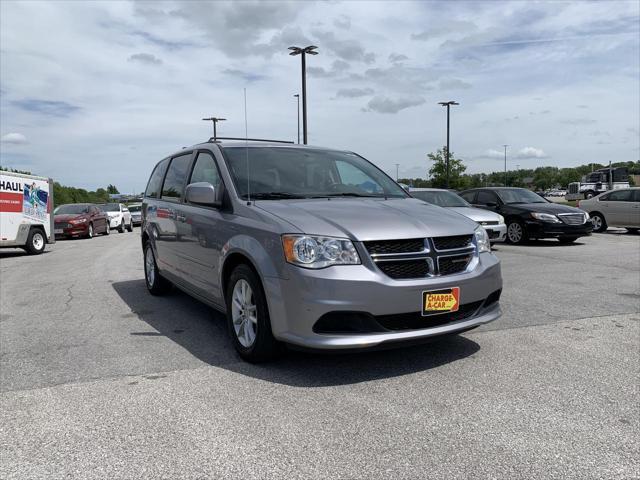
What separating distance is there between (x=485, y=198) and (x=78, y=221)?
1567cm

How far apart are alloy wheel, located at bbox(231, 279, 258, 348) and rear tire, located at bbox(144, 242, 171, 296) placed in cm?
286

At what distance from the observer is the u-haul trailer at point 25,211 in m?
14.3

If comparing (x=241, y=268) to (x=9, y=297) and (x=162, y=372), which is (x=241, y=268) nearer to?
(x=162, y=372)

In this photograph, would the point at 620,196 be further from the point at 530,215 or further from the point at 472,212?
the point at 472,212

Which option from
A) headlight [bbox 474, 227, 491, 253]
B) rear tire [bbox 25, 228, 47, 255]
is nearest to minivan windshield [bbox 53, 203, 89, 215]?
rear tire [bbox 25, 228, 47, 255]

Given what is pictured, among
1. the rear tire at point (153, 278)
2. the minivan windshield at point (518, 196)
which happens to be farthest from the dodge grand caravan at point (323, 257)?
the minivan windshield at point (518, 196)

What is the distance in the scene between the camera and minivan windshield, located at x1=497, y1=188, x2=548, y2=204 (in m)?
14.1

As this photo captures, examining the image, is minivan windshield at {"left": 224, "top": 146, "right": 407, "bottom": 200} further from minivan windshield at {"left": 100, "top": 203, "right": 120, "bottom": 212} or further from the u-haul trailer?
minivan windshield at {"left": 100, "top": 203, "right": 120, "bottom": 212}

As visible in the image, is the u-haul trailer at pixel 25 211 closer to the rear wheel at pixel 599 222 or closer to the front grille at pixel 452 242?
the front grille at pixel 452 242

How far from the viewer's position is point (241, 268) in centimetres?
420

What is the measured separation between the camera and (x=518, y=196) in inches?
564

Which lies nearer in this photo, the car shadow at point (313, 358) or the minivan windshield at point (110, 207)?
the car shadow at point (313, 358)

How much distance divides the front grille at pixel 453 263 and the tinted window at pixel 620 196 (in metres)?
15.2

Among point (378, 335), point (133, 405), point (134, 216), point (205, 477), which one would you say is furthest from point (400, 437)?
point (134, 216)
